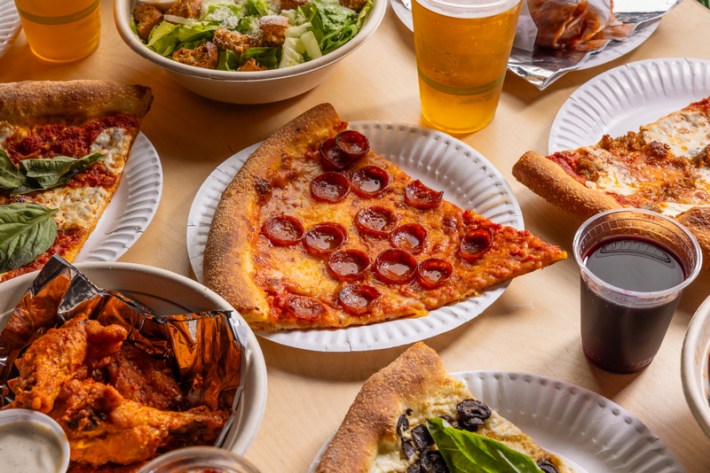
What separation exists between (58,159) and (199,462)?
1.55m

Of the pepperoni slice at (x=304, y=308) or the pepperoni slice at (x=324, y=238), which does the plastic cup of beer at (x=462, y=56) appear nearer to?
the pepperoni slice at (x=324, y=238)

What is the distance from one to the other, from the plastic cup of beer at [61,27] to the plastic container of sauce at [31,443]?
6.15 ft

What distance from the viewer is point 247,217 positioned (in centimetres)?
253

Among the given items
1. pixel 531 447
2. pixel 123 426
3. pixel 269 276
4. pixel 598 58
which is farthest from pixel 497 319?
pixel 598 58

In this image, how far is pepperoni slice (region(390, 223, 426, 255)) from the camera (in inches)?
99.9

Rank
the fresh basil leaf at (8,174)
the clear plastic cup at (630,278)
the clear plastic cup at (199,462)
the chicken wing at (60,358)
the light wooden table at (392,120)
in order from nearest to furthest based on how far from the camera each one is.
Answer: the clear plastic cup at (199,462) < the chicken wing at (60,358) < the clear plastic cup at (630,278) < the light wooden table at (392,120) < the fresh basil leaf at (8,174)

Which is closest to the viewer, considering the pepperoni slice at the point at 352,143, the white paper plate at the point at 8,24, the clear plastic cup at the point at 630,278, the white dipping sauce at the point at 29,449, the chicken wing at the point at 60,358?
the white dipping sauce at the point at 29,449

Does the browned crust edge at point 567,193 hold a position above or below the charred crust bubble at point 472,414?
above

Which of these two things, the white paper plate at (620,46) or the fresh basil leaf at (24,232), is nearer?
the fresh basil leaf at (24,232)

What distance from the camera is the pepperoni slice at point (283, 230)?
8.35 ft

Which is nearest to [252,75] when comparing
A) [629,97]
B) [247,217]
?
[247,217]

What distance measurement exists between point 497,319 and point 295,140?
95 centimetres

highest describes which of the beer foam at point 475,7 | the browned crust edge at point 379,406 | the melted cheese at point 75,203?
the beer foam at point 475,7

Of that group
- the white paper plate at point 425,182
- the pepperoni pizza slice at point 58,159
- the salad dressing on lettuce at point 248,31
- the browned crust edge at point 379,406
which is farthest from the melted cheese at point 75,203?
the browned crust edge at point 379,406
